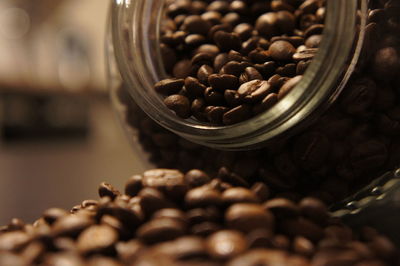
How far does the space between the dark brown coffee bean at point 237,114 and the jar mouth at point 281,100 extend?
0.05 feet

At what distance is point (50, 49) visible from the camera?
2.41m

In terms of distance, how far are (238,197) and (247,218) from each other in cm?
3

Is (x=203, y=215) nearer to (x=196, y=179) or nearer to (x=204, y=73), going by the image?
(x=196, y=179)

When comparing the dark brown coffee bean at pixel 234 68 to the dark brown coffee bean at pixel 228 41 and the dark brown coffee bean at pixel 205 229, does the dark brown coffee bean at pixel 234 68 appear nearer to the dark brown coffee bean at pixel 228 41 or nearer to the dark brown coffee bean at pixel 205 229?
the dark brown coffee bean at pixel 228 41

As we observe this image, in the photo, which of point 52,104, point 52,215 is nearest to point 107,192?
point 52,215

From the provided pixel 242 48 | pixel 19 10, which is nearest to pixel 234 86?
pixel 242 48

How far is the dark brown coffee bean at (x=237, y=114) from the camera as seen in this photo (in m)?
0.50

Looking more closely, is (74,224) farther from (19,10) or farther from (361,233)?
(19,10)

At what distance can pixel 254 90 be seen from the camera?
50 cm

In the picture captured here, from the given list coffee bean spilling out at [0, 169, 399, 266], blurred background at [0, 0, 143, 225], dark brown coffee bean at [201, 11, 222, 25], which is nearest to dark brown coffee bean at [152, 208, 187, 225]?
coffee bean spilling out at [0, 169, 399, 266]

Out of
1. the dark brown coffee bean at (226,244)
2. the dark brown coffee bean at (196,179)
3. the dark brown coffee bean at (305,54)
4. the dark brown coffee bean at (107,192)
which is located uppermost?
the dark brown coffee bean at (305,54)

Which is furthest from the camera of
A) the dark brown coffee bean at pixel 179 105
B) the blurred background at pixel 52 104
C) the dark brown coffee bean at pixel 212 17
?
the blurred background at pixel 52 104

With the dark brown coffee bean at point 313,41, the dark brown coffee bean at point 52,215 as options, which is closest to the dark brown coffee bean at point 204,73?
the dark brown coffee bean at point 313,41

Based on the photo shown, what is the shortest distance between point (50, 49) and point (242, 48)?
2017 mm
